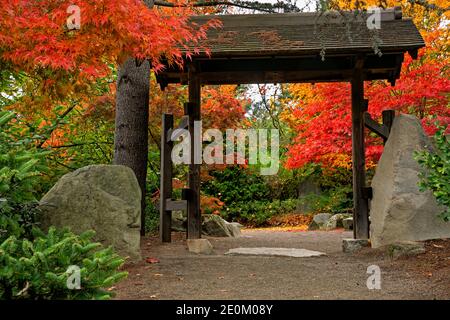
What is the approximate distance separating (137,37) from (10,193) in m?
2.28

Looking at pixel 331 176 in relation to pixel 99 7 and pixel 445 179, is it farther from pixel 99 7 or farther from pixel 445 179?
pixel 99 7

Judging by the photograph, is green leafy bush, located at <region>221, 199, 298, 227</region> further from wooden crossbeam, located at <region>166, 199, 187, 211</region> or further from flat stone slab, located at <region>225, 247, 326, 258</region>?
flat stone slab, located at <region>225, 247, 326, 258</region>

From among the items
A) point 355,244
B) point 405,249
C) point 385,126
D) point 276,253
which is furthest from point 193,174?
point 405,249

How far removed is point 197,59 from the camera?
8.39m

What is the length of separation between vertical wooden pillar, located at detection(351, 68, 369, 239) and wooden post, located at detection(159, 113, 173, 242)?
329 cm

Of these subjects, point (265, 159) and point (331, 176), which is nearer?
point (331, 176)

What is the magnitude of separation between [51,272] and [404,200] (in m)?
5.50

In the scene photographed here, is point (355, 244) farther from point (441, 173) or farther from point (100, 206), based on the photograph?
point (100, 206)

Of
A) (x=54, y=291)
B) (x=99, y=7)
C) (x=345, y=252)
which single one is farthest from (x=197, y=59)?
(x=54, y=291)

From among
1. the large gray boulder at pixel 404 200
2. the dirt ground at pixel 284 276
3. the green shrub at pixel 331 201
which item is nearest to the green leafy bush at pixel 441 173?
the dirt ground at pixel 284 276

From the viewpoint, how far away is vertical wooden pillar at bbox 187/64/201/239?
28.4 ft

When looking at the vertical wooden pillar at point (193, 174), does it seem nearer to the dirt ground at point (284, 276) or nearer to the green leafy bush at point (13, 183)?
the dirt ground at point (284, 276)

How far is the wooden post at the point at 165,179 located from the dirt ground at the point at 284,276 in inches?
28.3

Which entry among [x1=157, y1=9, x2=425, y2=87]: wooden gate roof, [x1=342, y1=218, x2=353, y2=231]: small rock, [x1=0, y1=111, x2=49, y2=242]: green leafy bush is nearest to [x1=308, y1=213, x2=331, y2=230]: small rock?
[x1=342, y1=218, x2=353, y2=231]: small rock
